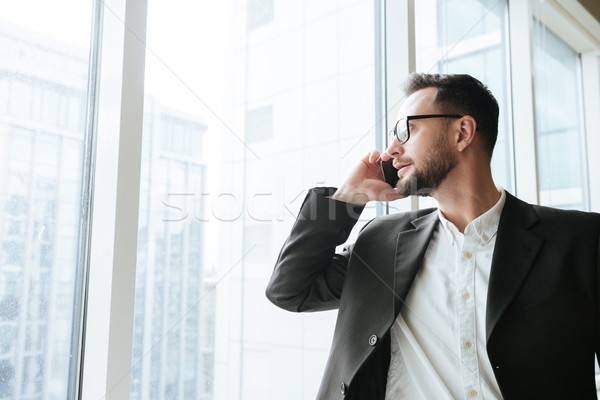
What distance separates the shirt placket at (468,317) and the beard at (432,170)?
154mm

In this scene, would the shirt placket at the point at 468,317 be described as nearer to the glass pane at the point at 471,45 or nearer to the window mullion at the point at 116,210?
the window mullion at the point at 116,210

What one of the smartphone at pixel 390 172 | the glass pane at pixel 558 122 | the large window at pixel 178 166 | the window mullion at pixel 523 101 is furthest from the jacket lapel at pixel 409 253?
the glass pane at pixel 558 122

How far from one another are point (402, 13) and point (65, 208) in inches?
49.4

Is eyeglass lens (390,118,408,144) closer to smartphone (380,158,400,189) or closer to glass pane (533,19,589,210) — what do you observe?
smartphone (380,158,400,189)

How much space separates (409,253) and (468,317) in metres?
0.20

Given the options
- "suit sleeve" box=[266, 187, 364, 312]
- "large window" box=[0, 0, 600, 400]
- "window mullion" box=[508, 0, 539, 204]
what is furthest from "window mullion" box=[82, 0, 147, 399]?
"window mullion" box=[508, 0, 539, 204]

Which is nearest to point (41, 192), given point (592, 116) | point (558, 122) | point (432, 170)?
point (432, 170)

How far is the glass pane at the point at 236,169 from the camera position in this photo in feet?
3.99

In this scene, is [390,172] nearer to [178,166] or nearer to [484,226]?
[484,226]

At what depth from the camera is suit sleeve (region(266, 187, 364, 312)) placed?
1.22 metres

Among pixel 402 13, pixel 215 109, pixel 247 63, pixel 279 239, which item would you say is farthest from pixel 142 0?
pixel 402 13

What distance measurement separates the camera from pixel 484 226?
3.97 ft

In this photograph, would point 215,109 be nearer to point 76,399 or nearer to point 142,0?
point 142,0

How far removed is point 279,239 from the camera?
1675mm
